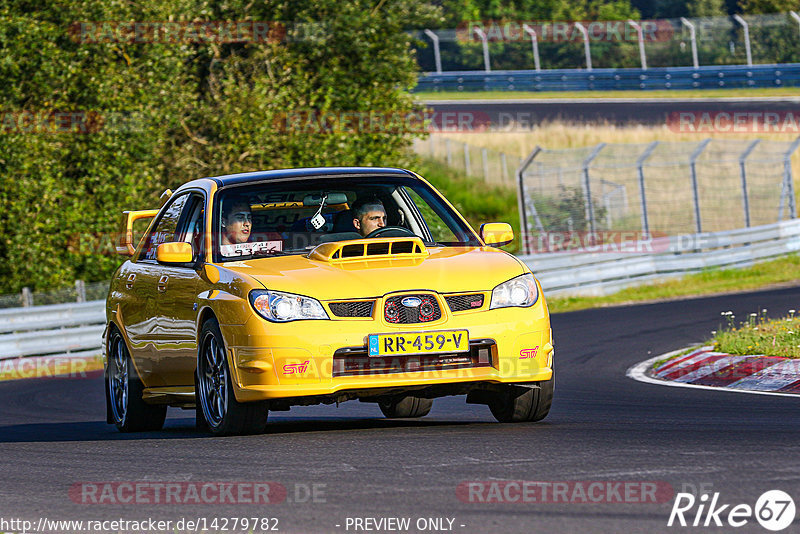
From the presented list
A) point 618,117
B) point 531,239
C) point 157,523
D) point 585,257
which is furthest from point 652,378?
point 618,117

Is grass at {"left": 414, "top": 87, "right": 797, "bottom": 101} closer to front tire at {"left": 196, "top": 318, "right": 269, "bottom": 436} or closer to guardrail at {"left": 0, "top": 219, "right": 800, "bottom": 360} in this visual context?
guardrail at {"left": 0, "top": 219, "right": 800, "bottom": 360}

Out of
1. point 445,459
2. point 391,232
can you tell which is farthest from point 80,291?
point 445,459

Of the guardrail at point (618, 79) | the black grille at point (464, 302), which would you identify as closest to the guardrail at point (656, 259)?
the black grille at point (464, 302)

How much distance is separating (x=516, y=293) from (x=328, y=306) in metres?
1.13

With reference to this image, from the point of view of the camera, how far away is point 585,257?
23875 millimetres

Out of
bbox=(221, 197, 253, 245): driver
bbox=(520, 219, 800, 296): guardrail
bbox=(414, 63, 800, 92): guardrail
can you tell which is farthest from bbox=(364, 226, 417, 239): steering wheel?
bbox=(414, 63, 800, 92): guardrail

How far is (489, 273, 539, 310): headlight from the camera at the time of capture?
310 inches

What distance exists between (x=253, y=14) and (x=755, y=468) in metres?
24.2

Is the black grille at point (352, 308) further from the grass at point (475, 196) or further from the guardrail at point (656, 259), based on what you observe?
the grass at point (475, 196)

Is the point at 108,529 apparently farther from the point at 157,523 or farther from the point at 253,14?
the point at 253,14

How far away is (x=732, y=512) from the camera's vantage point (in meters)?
5.16

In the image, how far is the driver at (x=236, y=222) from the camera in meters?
8.68

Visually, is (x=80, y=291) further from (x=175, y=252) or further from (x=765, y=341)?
(x=175, y=252)

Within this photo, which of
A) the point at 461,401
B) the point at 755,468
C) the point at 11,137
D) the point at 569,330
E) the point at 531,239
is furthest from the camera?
the point at 531,239
